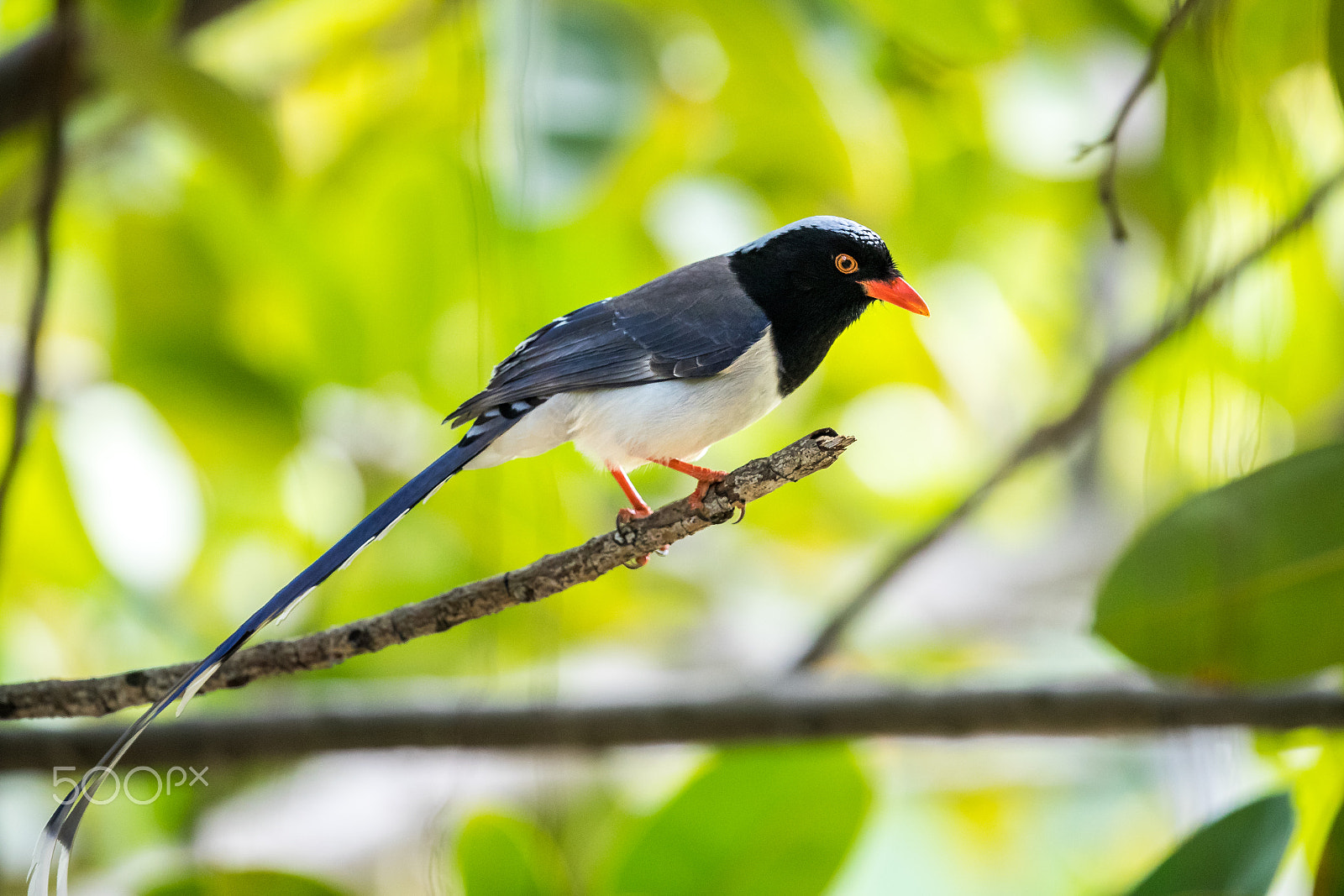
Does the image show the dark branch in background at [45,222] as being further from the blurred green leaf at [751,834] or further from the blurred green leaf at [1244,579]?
the blurred green leaf at [1244,579]

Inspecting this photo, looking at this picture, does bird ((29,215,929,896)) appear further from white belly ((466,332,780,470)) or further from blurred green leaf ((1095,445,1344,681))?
blurred green leaf ((1095,445,1344,681))

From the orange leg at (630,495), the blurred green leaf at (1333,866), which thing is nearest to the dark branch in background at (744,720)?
the blurred green leaf at (1333,866)

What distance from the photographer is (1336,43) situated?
3.06 feet

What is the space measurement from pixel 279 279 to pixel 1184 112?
1.58m

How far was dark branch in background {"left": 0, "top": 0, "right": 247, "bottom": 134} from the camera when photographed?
5.24 feet

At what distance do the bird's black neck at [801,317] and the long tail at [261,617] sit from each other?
10.8 inches

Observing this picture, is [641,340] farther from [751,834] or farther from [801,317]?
[751,834]

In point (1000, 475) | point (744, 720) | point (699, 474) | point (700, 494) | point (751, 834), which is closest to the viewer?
point (700, 494)

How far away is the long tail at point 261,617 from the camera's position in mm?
671

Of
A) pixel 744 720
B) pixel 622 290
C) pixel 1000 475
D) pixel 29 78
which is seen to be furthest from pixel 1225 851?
pixel 29 78

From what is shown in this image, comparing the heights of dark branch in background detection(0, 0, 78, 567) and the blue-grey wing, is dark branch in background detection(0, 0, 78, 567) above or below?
above

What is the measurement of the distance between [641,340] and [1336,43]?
705mm

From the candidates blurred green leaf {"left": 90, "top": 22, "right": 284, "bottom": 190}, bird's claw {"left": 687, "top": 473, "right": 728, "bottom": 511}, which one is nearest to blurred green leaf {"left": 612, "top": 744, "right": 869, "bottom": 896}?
bird's claw {"left": 687, "top": 473, "right": 728, "bottom": 511}

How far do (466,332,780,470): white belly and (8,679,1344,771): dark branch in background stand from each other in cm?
56
